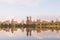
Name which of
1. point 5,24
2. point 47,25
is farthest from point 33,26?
point 5,24

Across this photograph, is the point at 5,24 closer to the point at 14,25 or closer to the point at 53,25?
the point at 14,25

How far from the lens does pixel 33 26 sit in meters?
25.2

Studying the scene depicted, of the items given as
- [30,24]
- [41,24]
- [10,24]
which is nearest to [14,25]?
[10,24]

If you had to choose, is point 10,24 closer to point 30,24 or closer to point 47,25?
point 30,24

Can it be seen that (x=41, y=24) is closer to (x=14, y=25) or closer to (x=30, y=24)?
(x=30, y=24)

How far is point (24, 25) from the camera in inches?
983

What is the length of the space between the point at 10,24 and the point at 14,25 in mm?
557

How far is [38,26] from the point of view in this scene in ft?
84.0

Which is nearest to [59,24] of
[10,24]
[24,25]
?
[24,25]

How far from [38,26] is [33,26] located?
78cm

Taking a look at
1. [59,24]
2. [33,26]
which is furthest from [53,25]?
[33,26]

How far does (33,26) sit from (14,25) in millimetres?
2578

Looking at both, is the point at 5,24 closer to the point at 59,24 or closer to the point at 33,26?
the point at 33,26

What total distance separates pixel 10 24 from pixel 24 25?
6.22ft
